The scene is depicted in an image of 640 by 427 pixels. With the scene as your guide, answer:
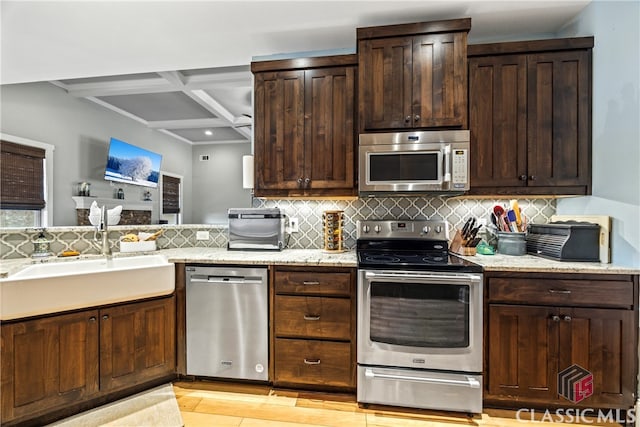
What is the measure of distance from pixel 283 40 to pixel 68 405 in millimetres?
2972

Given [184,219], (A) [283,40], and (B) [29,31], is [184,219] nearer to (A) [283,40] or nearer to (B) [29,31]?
(B) [29,31]

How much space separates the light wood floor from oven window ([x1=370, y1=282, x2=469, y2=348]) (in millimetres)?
447

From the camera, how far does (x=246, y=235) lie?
2311mm

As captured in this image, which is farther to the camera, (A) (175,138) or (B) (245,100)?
(A) (175,138)

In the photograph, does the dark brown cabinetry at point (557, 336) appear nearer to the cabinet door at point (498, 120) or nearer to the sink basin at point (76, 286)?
the cabinet door at point (498, 120)

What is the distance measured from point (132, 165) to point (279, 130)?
129 inches

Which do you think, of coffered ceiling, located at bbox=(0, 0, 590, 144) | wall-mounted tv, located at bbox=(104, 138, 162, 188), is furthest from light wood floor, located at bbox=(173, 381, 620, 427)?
wall-mounted tv, located at bbox=(104, 138, 162, 188)

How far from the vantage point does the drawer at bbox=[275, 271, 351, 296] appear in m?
1.83

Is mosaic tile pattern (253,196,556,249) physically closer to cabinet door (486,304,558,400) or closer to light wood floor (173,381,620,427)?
cabinet door (486,304,558,400)

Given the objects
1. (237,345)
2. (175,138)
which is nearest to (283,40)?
(237,345)

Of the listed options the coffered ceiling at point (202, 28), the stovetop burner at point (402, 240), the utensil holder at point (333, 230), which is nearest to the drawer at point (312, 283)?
the stovetop burner at point (402, 240)

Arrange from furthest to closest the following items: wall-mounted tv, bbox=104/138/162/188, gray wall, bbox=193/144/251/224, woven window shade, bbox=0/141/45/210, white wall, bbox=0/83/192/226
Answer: gray wall, bbox=193/144/251/224 < wall-mounted tv, bbox=104/138/162/188 < white wall, bbox=0/83/192/226 < woven window shade, bbox=0/141/45/210

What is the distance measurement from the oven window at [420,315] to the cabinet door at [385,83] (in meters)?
1.16

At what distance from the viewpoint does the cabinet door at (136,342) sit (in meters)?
1.75
